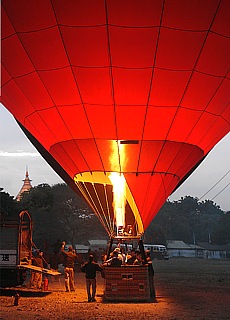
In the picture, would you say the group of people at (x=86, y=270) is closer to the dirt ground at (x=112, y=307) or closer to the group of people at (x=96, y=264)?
the group of people at (x=96, y=264)

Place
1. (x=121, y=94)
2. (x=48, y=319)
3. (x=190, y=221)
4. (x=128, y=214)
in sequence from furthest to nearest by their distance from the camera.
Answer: (x=190, y=221) < (x=128, y=214) < (x=121, y=94) < (x=48, y=319)

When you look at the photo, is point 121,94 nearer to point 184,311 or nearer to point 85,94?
point 85,94

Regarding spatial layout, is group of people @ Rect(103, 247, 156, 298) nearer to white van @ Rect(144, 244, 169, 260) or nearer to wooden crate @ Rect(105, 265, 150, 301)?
wooden crate @ Rect(105, 265, 150, 301)

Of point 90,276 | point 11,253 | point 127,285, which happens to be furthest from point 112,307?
point 11,253

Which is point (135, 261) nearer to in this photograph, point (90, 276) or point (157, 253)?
point (90, 276)

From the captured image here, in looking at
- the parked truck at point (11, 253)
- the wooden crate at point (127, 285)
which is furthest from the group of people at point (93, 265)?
the parked truck at point (11, 253)

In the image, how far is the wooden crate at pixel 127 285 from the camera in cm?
970

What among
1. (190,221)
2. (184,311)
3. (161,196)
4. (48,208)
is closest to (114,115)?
(161,196)

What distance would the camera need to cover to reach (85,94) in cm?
927

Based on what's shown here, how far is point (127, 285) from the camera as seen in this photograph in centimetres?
972

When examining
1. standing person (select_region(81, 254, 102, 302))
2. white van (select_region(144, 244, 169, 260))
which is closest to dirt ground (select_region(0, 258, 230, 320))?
standing person (select_region(81, 254, 102, 302))

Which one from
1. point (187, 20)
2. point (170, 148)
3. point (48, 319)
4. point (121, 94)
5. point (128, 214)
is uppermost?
point (187, 20)

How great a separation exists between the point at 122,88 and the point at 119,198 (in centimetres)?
252

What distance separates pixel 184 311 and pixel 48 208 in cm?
3819
